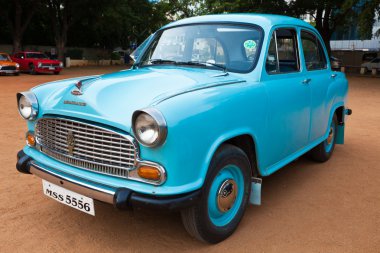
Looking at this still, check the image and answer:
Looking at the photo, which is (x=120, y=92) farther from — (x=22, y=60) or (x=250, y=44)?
(x=22, y=60)

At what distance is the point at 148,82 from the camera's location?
2.96 metres

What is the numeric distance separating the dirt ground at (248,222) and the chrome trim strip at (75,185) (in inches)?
10.4

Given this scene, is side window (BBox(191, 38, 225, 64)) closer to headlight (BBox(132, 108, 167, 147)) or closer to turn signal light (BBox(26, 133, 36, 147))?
headlight (BBox(132, 108, 167, 147))

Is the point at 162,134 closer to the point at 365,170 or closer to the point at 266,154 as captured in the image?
the point at 266,154

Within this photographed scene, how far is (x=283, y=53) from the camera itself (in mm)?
3822

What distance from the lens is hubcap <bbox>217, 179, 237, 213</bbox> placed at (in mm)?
2902

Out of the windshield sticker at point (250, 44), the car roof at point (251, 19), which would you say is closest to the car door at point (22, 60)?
the car roof at point (251, 19)

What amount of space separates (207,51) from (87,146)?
1632 mm

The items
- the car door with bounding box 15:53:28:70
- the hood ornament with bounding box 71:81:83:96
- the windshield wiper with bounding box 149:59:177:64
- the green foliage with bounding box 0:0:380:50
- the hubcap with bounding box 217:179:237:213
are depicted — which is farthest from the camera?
the green foliage with bounding box 0:0:380:50

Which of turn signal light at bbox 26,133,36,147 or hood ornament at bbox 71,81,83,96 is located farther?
turn signal light at bbox 26,133,36,147

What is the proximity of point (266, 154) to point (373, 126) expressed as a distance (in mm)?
5814

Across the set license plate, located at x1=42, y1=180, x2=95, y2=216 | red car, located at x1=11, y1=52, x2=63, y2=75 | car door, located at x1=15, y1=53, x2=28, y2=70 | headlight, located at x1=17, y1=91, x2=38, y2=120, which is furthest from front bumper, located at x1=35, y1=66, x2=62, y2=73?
license plate, located at x1=42, y1=180, x2=95, y2=216

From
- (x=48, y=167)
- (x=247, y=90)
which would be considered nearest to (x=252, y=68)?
(x=247, y=90)

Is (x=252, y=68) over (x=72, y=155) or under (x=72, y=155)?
over
